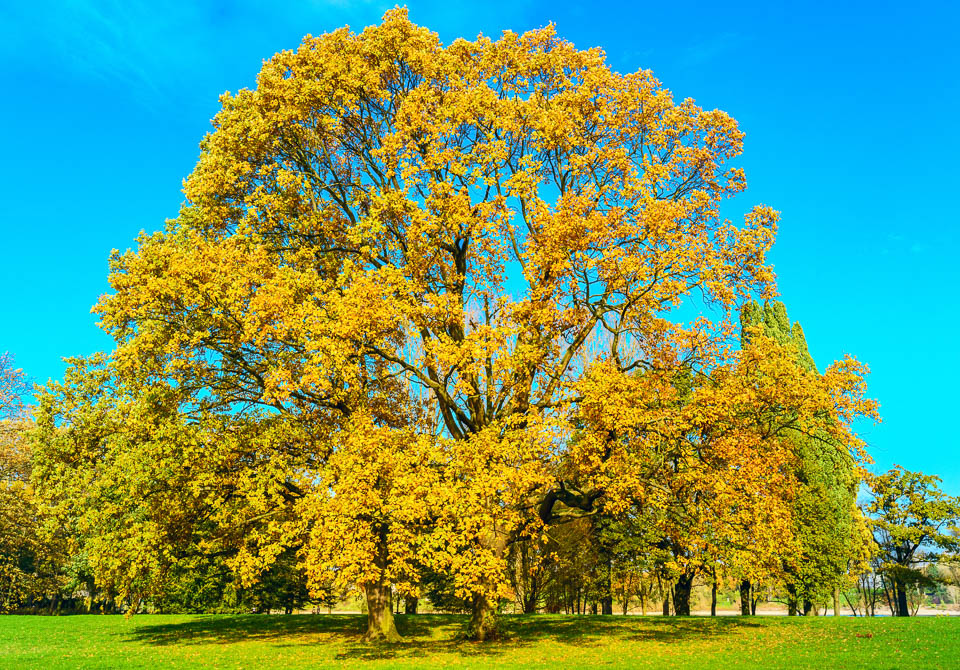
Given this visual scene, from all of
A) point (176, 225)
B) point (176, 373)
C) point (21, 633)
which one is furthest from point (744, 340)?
point (21, 633)

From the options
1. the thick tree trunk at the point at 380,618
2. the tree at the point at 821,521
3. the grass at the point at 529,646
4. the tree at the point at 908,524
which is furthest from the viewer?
the tree at the point at 908,524

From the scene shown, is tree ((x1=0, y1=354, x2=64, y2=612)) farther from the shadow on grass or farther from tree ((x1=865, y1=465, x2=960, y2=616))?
tree ((x1=865, y1=465, x2=960, y2=616))

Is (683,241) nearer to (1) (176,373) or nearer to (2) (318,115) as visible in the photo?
(2) (318,115)

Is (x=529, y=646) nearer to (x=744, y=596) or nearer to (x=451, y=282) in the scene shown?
(x=451, y=282)

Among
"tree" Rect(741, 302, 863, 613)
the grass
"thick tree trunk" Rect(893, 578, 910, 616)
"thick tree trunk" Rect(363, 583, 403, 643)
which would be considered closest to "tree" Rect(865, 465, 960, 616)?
"thick tree trunk" Rect(893, 578, 910, 616)

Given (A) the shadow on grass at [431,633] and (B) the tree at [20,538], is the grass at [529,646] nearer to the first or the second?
(A) the shadow on grass at [431,633]

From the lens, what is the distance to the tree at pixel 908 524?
A: 171ft

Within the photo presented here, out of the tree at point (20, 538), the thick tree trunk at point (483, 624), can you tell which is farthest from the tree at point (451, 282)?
the tree at point (20, 538)

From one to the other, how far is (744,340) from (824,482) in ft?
70.6

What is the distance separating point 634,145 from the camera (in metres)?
25.5

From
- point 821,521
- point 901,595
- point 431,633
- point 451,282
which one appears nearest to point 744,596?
point 821,521

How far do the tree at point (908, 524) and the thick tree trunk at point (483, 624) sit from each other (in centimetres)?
4291

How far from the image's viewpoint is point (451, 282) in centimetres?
2411

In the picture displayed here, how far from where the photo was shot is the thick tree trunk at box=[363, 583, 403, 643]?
24.4 metres
